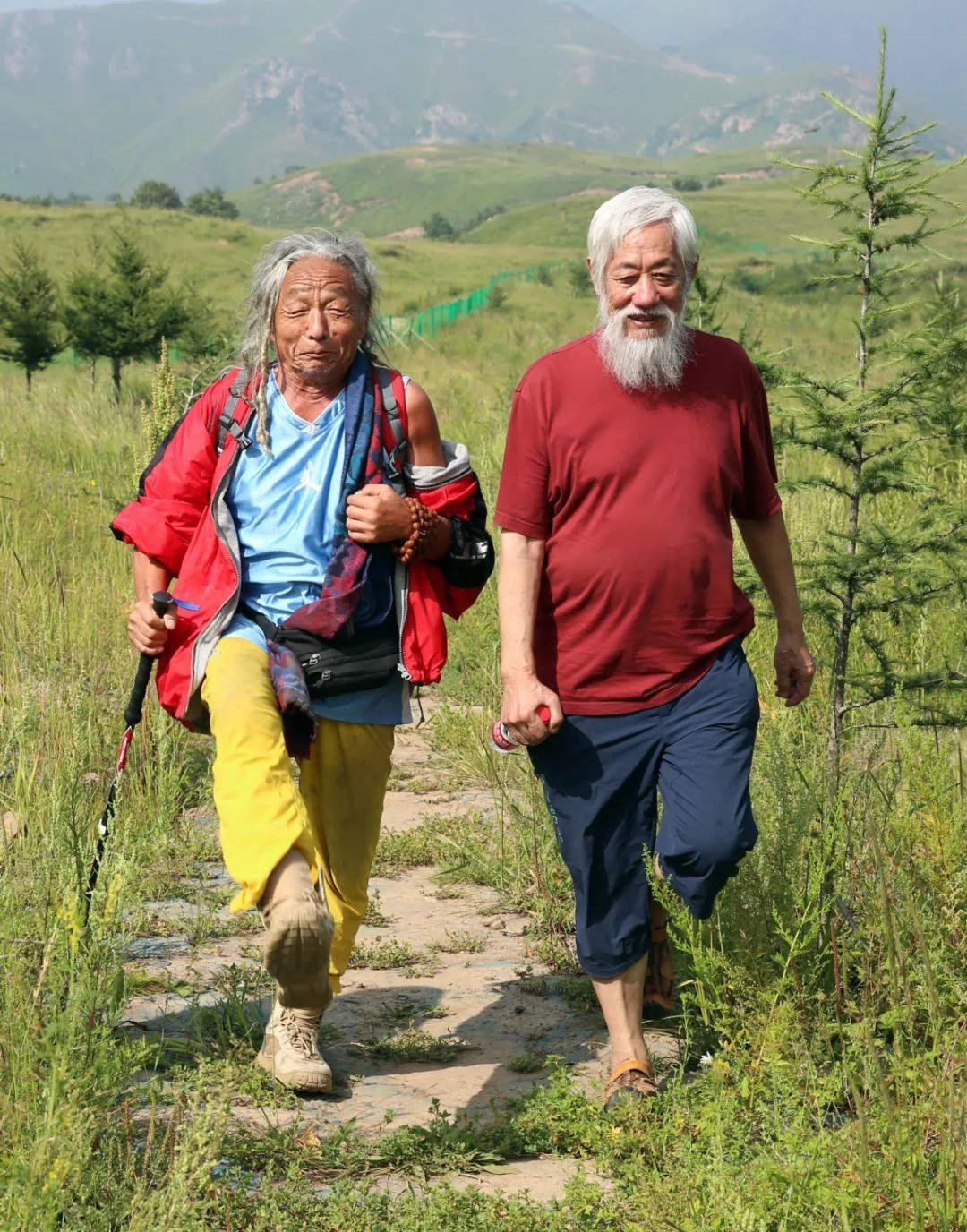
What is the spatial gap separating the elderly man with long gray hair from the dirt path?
0.91 feet

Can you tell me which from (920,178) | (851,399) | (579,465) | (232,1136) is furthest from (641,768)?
(920,178)

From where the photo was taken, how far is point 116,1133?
9.95ft

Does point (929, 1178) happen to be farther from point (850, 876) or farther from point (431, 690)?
point (431, 690)

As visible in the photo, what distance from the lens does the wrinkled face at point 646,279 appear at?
12.0 feet

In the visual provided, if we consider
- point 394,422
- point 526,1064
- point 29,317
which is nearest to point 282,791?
point 394,422

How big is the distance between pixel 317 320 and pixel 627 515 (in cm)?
102

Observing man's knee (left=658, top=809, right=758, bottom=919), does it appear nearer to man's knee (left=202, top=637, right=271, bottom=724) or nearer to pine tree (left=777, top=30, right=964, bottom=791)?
man's knee (left=202, top=637, right=271, bottom=724)

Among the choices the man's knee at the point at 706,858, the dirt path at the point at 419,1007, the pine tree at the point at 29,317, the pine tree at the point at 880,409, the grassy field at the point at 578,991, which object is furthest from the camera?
the pine tree at the point at 29,317

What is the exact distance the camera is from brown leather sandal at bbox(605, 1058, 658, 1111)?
141 inches

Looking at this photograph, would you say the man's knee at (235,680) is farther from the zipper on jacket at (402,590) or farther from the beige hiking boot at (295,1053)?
the beige hiking boot at (295,1053)

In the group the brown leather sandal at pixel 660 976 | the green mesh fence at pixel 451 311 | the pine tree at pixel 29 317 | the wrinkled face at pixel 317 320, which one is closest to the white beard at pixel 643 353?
the wrinkled face at pixel 317 320

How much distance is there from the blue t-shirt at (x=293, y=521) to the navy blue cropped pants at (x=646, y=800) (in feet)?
2.08

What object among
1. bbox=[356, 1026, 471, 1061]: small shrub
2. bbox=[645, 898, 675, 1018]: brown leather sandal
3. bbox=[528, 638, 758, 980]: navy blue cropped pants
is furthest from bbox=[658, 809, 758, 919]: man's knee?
bbox=[356, 1026, 471, 1061]: small shrub

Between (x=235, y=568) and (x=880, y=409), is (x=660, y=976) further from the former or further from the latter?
(x=880, y=409)
